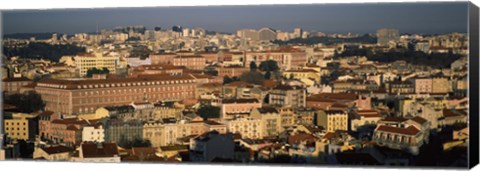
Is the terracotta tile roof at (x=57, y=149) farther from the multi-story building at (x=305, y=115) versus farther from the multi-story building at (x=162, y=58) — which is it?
the multi-story building at (x=305, y=115)

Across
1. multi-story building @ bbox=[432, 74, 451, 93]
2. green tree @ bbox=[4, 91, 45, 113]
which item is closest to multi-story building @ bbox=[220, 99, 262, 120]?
multi-story building @ bbox=[432, 74, 451, 93]

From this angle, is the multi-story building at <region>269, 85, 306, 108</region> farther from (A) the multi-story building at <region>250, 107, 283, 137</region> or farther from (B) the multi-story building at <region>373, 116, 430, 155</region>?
(B) the multi-story building at <region>373, 116, 430, 155</region>

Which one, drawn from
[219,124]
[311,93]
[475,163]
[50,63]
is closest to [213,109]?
[219,124]

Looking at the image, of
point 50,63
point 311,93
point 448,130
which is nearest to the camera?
point 448,130

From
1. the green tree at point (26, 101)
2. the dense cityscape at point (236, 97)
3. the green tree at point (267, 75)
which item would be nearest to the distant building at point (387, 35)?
the dense cityscape at point (236, 97)

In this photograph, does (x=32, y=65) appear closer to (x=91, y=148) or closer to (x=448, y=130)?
(x=91, y=148)

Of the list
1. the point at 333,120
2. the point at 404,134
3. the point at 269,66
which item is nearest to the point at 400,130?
the point at 404,134
